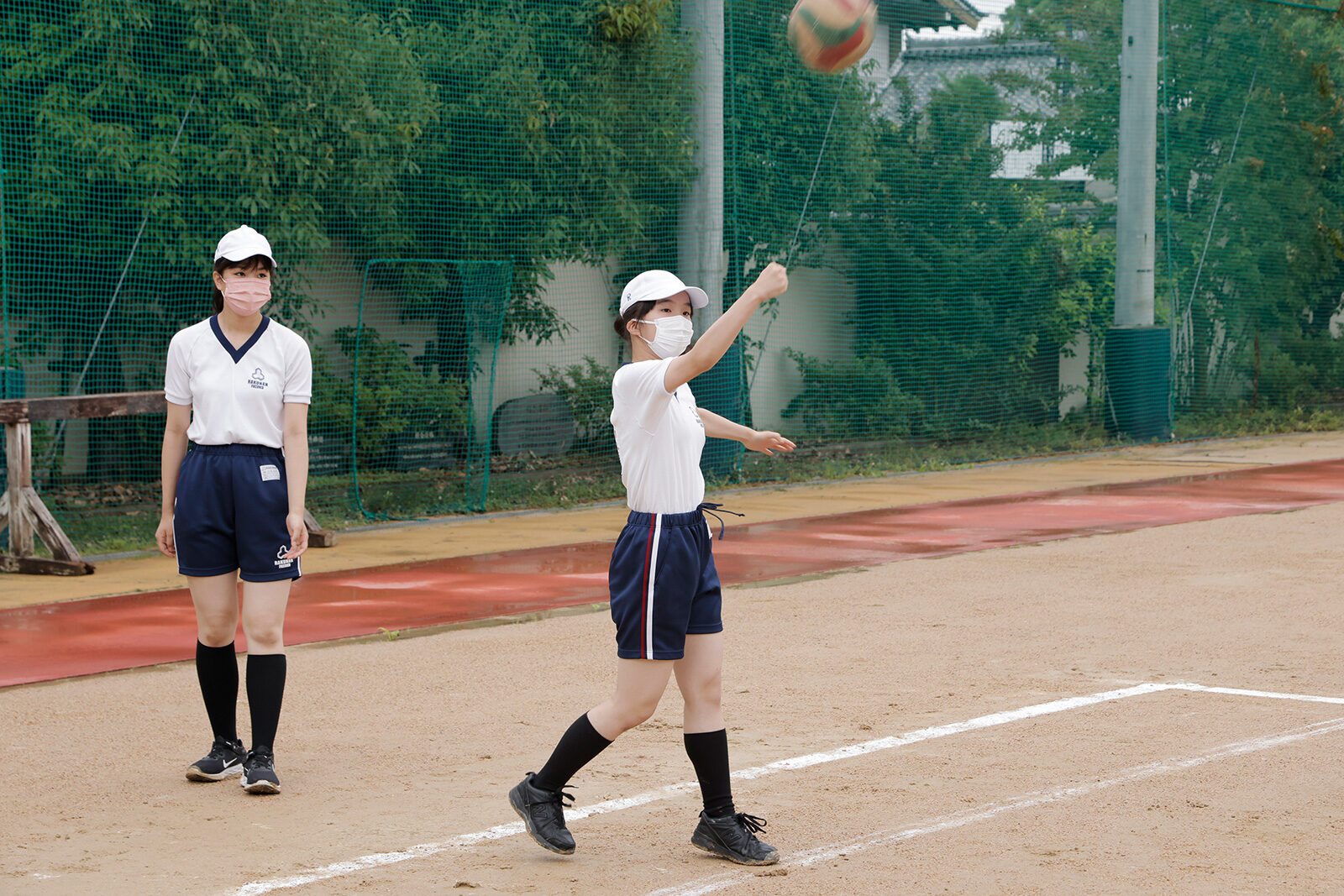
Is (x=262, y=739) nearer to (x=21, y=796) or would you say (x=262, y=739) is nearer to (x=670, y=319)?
(x=21, y=796)

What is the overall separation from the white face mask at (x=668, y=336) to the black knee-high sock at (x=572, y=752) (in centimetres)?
117

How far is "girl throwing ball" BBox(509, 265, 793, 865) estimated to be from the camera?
4.88m

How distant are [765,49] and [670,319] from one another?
13522 millimetres

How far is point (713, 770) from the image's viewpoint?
493 cm

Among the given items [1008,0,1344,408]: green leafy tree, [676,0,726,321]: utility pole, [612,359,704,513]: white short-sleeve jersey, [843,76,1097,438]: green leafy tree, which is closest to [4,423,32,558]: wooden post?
[612,359,704,513]: white short-sleeve jersey

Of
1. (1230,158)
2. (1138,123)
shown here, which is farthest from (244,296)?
(1230,158)

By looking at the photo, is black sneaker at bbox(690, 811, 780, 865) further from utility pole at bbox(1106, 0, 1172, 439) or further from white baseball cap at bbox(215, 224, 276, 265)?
utility pole at bbox(1106, 0, 1172, 439)

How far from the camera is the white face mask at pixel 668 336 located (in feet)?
16.3

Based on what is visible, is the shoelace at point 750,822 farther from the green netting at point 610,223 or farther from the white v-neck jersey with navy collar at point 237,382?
the green netting at point 610,223

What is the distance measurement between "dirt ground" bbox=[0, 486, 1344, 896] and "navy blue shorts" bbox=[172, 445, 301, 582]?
2.68ft

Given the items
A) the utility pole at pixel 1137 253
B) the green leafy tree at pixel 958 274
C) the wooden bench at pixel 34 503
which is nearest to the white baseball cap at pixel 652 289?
the wooden bench at pixel 34 503

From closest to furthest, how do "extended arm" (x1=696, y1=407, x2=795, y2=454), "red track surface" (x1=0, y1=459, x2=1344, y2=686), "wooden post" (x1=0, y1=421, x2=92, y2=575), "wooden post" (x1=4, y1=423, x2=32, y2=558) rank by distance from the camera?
"extended arm" (x1=696, y1=407, x2=795, y2=454), "red track surface" (x1=0, y1=459, x2=1344, y2=686), "wooden post" (x1=4, y1=423, x2=32, y2=558), "wooden post" (x1=0, y1=421, x2=92, y2=575)

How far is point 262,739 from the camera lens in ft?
18.9

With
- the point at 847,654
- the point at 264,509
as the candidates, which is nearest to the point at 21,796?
the point at 264,509
